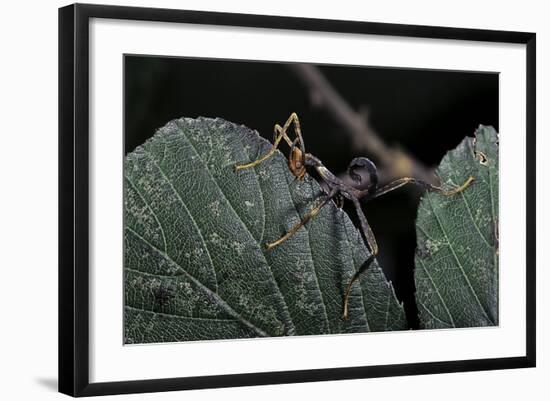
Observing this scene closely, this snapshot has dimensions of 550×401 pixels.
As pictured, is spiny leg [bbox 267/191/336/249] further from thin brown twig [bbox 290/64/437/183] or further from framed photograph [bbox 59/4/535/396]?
thin brown twig [bbox 290/64/437/183]

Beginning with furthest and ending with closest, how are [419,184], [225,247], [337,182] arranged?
[419,184] → [337,182] → [225,247]

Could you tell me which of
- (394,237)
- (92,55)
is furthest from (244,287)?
(92,55)

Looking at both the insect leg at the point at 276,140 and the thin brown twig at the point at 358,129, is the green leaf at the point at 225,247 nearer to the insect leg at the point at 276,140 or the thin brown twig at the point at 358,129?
the insect leg at the point at 276,140

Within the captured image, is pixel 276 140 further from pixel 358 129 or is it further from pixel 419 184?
pixel 419 184

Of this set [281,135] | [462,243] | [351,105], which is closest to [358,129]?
[351,105]

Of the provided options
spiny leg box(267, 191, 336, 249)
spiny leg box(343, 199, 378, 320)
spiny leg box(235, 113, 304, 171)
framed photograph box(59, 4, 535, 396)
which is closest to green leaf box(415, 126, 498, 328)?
framed photograph box(59, 4, 535, 396)

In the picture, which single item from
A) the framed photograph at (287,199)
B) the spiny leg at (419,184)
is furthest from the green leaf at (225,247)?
the spiny leg at (419,184)

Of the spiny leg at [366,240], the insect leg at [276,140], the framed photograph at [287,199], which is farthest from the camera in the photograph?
the spiny leg at [366,240]
